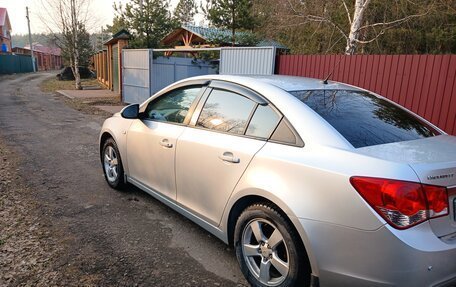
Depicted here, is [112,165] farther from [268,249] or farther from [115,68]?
[115,68]

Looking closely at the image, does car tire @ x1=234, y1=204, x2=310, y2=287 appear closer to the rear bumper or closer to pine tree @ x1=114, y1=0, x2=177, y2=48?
the rear bumper

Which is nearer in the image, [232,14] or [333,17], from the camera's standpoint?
[333,17]

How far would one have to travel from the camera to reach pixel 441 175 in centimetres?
200

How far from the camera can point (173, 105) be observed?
12.3ft

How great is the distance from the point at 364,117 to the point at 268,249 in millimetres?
1208

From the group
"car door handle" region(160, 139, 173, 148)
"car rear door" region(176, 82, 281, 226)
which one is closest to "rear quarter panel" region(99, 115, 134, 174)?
"car door handle" region(160, 139, 173, 148)

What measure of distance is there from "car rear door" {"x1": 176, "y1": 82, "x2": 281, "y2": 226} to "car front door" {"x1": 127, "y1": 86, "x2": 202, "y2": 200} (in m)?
0.16

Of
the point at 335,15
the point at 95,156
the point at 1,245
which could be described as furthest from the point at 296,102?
the point at 335,15

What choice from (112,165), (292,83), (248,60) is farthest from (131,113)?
(248,60)

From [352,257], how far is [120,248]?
6.86 feet

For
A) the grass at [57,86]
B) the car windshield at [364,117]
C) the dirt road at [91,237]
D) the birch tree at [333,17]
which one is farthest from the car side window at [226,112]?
the grass at [57,86]

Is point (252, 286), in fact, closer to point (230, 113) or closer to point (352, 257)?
point (352, 257)

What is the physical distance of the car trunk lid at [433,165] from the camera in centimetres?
198

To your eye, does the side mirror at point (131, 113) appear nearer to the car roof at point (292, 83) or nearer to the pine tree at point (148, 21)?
the car roof at point (292, 83)
